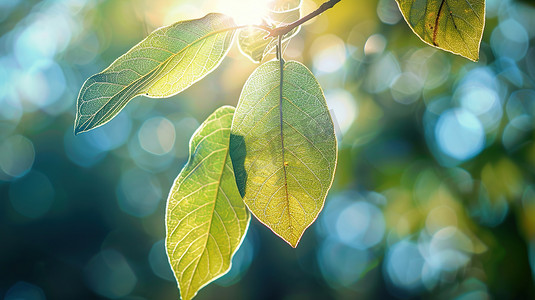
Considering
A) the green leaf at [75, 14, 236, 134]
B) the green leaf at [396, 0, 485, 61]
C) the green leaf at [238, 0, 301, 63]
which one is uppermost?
the green leaf at [75, 14, 236, 134]

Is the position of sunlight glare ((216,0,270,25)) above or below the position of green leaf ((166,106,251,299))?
above

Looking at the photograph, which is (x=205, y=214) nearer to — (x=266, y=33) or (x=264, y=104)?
(x=264, y=104)

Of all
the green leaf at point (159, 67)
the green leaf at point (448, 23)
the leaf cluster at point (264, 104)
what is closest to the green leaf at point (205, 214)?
the leaf cluster at point (264, 104)

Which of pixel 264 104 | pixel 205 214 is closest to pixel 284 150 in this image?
pixel 264 104

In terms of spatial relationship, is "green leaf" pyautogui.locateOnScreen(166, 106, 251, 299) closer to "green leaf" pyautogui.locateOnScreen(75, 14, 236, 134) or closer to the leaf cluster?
the leaf cluster

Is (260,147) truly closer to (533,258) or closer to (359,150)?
(533,258)

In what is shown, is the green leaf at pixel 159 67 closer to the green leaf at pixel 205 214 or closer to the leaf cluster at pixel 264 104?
the leaf cluster at pixel 264 104

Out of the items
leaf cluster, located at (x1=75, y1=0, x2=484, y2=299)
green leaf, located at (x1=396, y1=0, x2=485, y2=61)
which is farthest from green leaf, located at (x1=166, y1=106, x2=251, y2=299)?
green leaf, located at (x1=396, y1=0, x2=485, y2=61)
